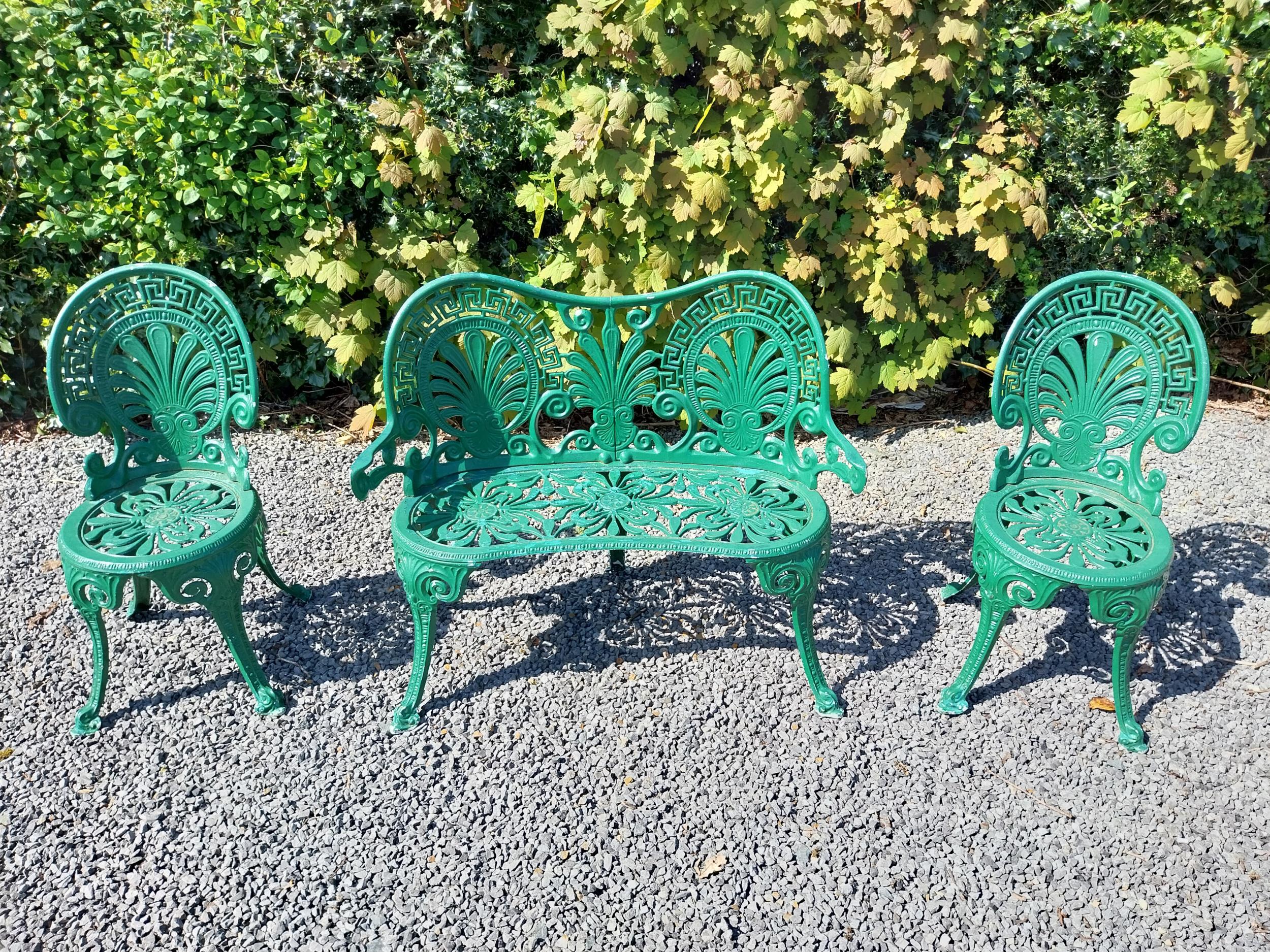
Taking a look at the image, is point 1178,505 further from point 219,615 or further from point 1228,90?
point 219,615

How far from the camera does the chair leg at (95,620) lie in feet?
8.06

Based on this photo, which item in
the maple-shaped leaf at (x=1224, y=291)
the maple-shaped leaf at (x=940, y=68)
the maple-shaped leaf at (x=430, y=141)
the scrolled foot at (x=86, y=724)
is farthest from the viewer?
the maple-shaped leaf at (x=1224, y=291)

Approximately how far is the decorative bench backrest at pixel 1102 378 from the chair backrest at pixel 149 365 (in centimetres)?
240

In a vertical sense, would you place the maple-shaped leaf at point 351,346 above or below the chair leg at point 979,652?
above

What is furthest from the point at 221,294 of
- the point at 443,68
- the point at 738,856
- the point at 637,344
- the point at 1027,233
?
the point at 1027,233

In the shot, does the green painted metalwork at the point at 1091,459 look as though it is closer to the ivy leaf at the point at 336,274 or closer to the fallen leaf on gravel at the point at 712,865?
the fallen leaf on gravel at the point at 712,865

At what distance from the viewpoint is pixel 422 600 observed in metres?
2.55

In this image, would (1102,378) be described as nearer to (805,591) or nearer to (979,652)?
(979,652)

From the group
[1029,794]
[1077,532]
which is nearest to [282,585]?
[1029,794]

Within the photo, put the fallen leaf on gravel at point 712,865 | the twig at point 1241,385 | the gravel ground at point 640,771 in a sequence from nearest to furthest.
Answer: the gravel ground at point 640,771, the fallen leaf on gravel at point 712,865, the twig at point 1241,385

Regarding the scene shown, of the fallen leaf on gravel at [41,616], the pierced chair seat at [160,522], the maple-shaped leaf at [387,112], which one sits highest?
the maple-shaped leaf at [387,112]

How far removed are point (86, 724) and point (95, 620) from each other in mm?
332

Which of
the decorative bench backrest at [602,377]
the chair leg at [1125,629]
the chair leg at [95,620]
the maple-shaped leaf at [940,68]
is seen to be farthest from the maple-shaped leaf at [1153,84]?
the chair leg at [95,620]

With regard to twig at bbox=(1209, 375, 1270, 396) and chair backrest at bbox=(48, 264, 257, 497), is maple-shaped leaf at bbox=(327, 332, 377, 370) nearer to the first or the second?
chair backrest at bbox=(48, 264, 257, 497)
